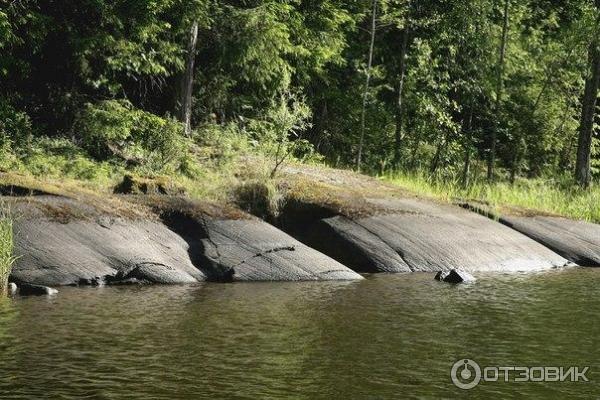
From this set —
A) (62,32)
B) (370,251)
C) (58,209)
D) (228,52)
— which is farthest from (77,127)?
(370,251)

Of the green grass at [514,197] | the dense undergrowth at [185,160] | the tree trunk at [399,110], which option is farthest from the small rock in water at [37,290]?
the tree trunk at [399,110]

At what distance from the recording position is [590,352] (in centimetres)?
812

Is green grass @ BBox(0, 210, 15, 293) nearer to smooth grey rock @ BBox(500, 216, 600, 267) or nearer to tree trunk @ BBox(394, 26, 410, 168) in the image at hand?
smooth grey rock @ BBox(500, 216, 600, 267)

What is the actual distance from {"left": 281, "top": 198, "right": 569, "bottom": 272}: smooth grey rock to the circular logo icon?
22.2 ft

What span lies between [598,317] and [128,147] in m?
13.5

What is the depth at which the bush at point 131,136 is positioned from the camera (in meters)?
19.4

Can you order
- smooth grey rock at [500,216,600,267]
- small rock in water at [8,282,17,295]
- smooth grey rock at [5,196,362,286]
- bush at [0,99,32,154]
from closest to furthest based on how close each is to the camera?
small rock in water at [8,282,17,295] < smooth grey rock at [5,196,362,286] < smooth grey rock at [500,216,600,267] < bush at [0,99,32,154]

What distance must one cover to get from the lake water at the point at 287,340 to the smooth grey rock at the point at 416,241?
230cm

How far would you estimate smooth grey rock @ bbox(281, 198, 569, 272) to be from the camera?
14750mm

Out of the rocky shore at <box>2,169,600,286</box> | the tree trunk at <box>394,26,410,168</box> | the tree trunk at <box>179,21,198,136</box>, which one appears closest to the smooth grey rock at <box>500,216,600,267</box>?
the rocky shore at <box>2,169,600,286</box>

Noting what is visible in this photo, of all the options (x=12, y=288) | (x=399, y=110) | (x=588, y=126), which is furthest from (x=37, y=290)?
(x=588, y=126)

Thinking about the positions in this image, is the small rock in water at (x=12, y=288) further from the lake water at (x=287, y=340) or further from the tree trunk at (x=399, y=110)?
the tree trunk at (x=399, y=110)

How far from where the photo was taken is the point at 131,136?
2070cm

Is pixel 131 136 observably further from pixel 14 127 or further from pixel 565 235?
pixel 565 235
